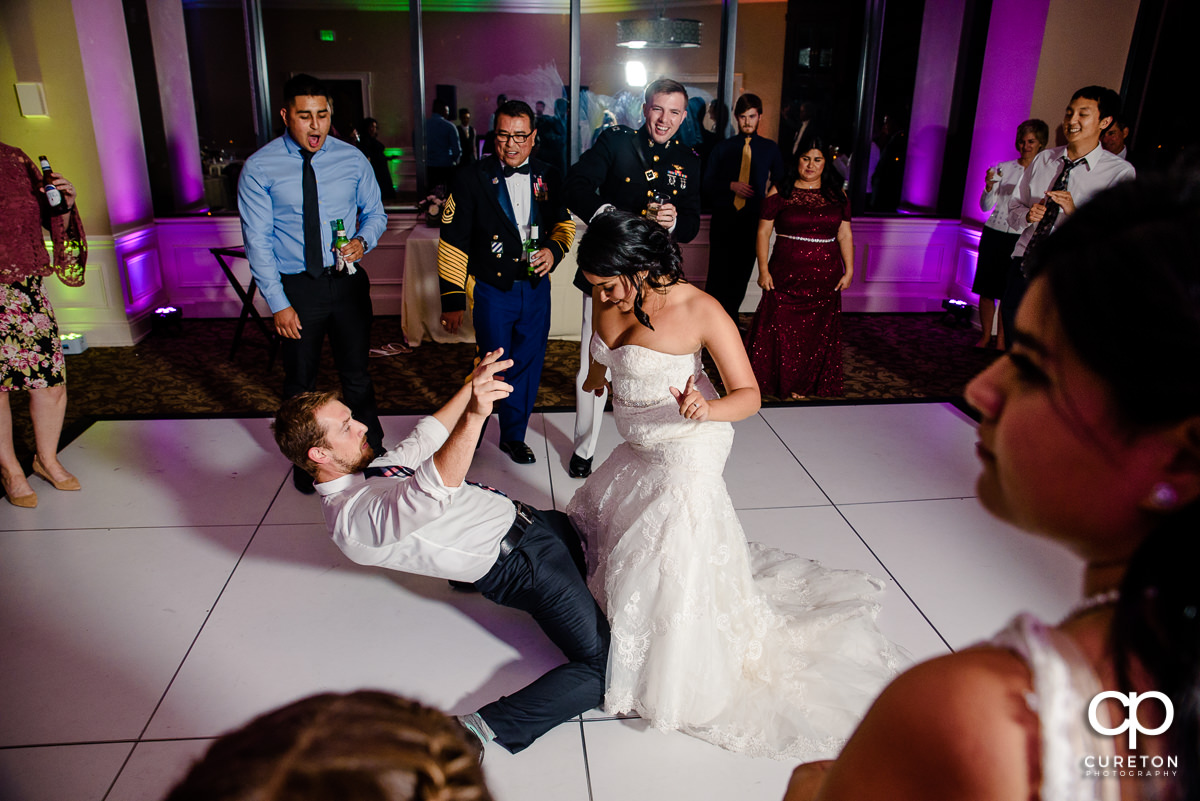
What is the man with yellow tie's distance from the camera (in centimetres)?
→ 518

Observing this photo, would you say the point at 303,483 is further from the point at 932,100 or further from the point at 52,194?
the point at 932,100

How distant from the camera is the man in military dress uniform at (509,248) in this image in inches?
132

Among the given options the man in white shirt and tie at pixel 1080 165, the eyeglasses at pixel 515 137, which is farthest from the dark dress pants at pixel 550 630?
the man in white shirt and tie at pixel 1080 165

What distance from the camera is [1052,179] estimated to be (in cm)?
432

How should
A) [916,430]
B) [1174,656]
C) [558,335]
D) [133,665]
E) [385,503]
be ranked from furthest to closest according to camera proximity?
1. [558,335]
2. [916,430]
3. [133,665]
4. [385,503]
5. [1174,656]

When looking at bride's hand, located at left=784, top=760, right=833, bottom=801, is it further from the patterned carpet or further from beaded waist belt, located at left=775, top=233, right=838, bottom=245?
beaded waist belt, located at left=775, top=233, right=838, bottom=245

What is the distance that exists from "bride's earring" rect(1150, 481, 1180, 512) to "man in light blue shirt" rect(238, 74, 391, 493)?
3219mm

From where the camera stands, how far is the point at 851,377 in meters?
4.95

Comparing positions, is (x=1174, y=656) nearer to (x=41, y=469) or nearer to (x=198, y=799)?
(x=198, y=799)

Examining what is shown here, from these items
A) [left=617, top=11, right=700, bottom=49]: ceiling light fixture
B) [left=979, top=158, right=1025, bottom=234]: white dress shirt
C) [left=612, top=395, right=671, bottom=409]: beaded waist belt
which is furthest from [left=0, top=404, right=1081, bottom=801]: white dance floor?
[left=617, top=11, right=700, bottom=49]: ceiling light fixture

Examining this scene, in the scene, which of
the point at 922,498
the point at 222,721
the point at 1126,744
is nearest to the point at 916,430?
the point at 922,498

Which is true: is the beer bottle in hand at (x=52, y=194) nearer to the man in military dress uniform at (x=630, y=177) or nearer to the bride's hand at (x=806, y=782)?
the man in military dress uniform at (x=630, y=177)

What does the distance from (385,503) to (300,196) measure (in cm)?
185

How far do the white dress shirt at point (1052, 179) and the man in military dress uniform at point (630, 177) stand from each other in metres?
1.80
